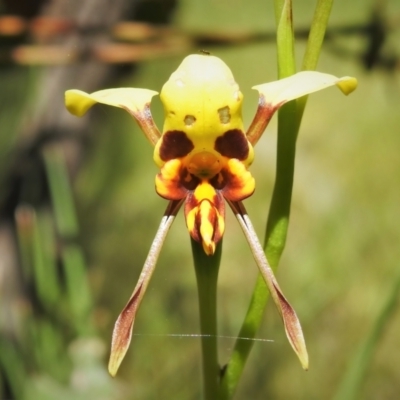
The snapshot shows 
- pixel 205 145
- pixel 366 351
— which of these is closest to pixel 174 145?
pixel 205 145

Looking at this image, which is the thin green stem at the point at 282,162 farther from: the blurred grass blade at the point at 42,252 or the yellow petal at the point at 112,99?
the blurred grass blade at the point at 42,252

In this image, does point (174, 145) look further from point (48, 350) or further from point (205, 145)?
point (48, 350)

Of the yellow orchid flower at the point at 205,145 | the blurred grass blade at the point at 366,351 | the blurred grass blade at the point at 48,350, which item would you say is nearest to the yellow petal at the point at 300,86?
the yellow orchid flower at the point at 205,145

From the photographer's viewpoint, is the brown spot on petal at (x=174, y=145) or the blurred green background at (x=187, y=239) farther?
the blurred green background at (x=187, y=239)

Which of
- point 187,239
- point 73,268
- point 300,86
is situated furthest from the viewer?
point 187,239

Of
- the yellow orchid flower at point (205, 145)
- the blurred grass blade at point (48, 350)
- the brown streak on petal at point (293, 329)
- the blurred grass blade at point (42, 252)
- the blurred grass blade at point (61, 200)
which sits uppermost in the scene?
the yellow orchid flower at point (205, 145)

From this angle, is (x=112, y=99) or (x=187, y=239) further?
(x=187, y=239)

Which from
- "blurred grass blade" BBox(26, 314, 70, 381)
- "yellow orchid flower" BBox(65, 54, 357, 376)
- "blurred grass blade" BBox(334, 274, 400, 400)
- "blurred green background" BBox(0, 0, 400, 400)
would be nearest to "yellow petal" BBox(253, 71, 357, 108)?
"yellow orchid flower" BBox(65, 54, 357, 376)
